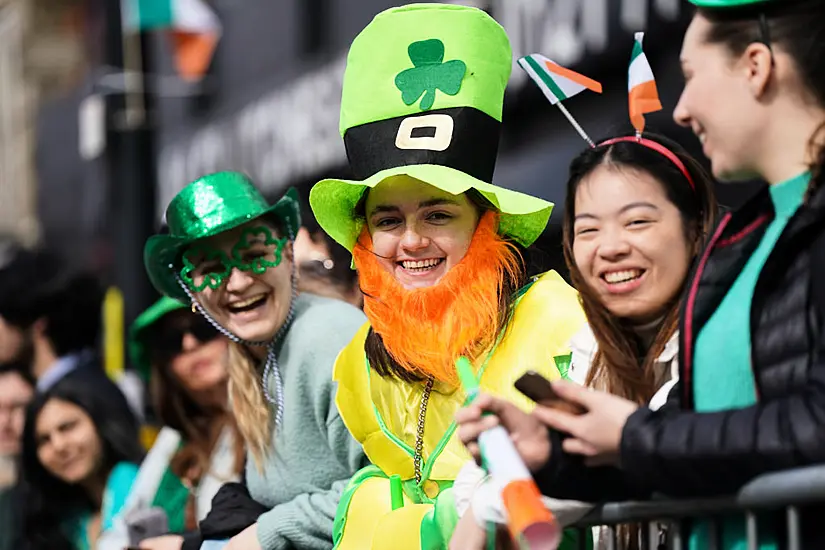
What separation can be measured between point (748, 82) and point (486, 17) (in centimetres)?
144

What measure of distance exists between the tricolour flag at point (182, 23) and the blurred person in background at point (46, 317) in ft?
11.5

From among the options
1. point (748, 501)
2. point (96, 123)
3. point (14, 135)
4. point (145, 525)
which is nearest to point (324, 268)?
point (145, 525)

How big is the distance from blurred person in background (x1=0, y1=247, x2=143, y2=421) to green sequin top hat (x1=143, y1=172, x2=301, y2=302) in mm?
2718

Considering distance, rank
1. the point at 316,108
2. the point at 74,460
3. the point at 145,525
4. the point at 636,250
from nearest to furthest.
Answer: the point at 636,250
the point at 145,525
the point at 74,460
the point at 316,108

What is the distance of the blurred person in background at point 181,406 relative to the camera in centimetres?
560

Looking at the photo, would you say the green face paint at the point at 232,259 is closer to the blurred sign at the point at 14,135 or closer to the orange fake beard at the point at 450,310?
the orange fake beard at the point at 450,310

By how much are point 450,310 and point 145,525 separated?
195cm

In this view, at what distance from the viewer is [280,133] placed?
16188 mm

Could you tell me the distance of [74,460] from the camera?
21.2 ft

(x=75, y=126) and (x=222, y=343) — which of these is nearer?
(x=222, y=343)

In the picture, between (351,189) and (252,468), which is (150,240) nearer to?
(252,468)

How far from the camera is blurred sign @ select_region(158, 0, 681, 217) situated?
931 cm

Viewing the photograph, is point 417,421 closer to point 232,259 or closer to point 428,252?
point 428,252

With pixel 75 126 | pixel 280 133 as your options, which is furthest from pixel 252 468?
pixel 75 126
